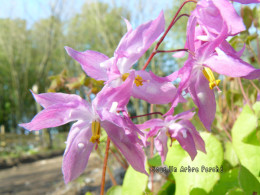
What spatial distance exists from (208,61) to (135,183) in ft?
1.38

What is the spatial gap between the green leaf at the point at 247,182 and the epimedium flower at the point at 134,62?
0.27 m

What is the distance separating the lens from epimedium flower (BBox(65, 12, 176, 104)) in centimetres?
41

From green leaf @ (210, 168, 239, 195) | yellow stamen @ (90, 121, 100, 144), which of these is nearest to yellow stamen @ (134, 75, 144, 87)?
yellow stamen @ (90, 121, 100, 144)

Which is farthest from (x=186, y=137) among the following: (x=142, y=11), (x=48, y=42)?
(x=48, y=42)

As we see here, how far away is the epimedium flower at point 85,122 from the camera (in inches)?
15.6

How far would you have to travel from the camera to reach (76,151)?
0.43 meters

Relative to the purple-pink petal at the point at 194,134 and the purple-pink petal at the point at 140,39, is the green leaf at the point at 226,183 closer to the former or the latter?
the purple-pink petal at the point at 194,134

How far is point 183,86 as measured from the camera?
42 centimetres

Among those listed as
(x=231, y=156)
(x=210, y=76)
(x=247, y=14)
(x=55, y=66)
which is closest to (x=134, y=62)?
(x=210, y=76)

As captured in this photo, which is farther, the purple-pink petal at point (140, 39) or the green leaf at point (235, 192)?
the green leaf at point (235, 192)

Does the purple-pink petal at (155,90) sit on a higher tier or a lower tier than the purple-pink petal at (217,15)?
lower

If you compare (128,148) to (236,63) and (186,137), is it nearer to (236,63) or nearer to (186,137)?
(186,137)

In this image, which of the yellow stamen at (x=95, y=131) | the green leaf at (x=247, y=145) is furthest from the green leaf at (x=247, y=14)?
the yellow stamen at (x=95, y=131)

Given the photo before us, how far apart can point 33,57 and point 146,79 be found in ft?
53.4
